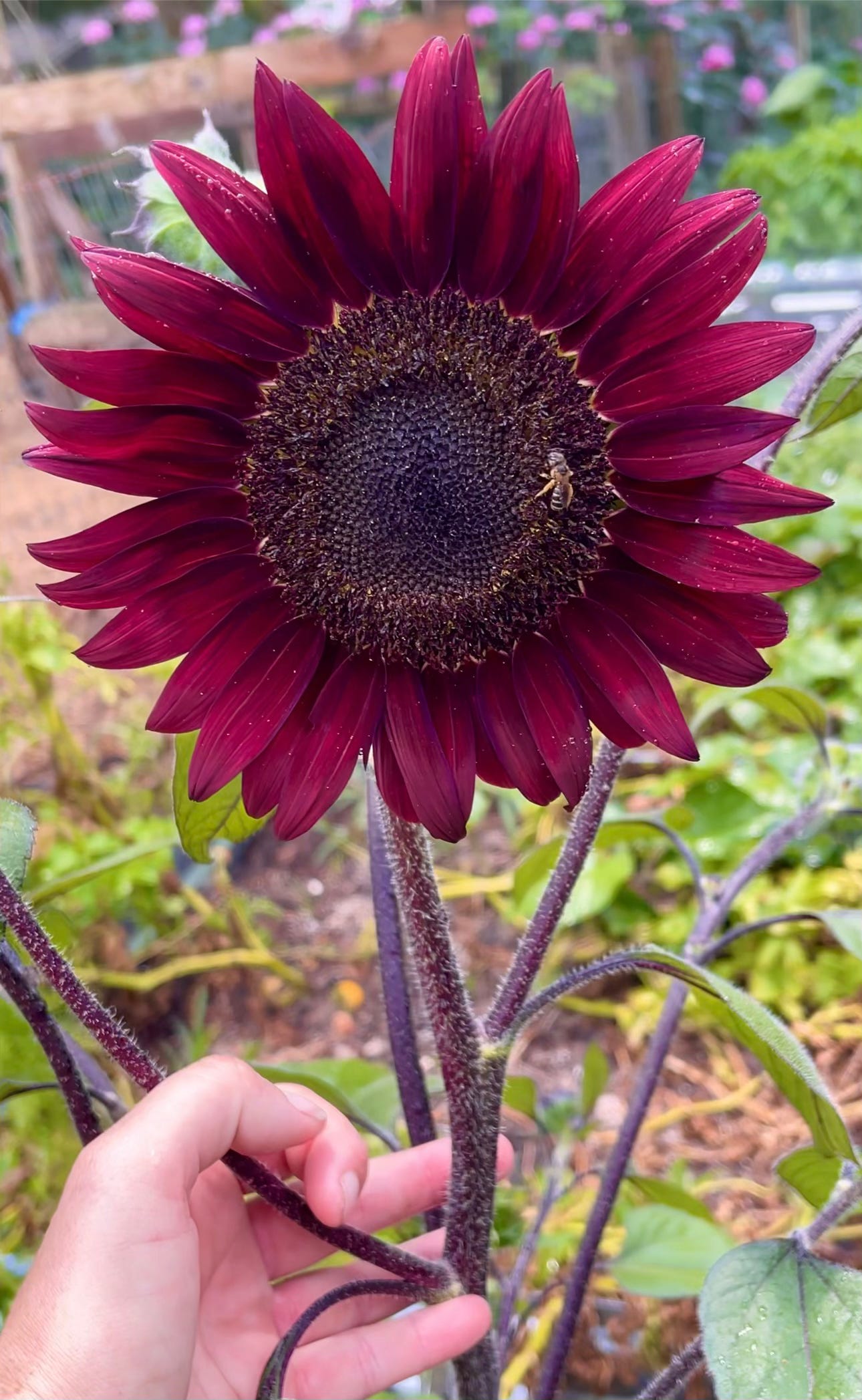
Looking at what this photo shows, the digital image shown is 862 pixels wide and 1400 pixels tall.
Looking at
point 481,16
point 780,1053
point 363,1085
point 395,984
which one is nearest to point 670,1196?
point 363,1085

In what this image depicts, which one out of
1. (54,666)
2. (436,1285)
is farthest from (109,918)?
(436,1285)

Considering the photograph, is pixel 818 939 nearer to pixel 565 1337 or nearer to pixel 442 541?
pixel 565 1337

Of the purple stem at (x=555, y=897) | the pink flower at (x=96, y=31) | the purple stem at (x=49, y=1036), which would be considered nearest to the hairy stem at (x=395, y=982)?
the purple stem at (x=555, y=897)

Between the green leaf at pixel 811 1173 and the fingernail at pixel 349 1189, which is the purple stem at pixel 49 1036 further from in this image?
the green leaf at pixel 811 1173

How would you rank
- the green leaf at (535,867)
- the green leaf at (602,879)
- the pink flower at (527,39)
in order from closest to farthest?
the green leaf at (535,867)
the green leaf at (602,879)
the pink flower at (527,39)

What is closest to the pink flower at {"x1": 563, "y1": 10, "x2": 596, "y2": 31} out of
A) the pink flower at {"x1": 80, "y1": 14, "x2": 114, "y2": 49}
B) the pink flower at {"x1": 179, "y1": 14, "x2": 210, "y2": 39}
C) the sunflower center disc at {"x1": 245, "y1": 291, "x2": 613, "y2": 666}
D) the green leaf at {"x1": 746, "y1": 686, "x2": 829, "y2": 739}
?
the pink flower at {"x1": 179, "y1": 14, "x2": 210, "y2": 39}

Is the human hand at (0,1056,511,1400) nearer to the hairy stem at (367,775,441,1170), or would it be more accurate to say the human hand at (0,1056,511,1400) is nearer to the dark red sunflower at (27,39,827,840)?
the hairy stem at (367,775,441,1170)

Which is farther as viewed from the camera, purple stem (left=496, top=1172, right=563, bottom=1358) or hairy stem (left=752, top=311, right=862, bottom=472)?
purple stem (left=496, top=1172, right=563, bottom=1358)
